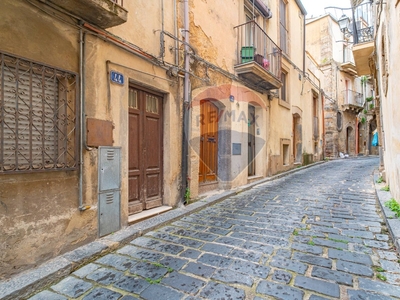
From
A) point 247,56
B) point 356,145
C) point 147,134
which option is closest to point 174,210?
point 147,134

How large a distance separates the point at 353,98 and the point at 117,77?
21969 mm

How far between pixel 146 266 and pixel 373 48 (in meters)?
9.50

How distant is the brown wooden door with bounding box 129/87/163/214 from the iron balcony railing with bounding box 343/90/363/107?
64.6 feet

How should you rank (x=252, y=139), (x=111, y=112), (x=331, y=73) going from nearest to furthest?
(x=111, y=112)
(x=252, y=139)
(x=331, y=73)

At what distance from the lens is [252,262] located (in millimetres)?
2725

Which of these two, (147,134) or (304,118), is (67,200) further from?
(304,118)

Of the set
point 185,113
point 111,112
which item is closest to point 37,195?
point 111,112

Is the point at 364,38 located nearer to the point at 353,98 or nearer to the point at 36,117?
the point at 36,117

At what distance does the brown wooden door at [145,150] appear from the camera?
4.26 meters

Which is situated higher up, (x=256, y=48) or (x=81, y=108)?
(x=256, y=48)

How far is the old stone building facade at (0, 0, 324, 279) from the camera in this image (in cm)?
258

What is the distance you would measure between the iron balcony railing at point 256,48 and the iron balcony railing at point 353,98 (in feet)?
45.4

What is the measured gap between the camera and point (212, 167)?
6754 mm

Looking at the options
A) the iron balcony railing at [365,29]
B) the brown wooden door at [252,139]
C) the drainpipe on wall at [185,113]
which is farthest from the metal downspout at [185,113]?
the iron balcony railing at [365,29]
